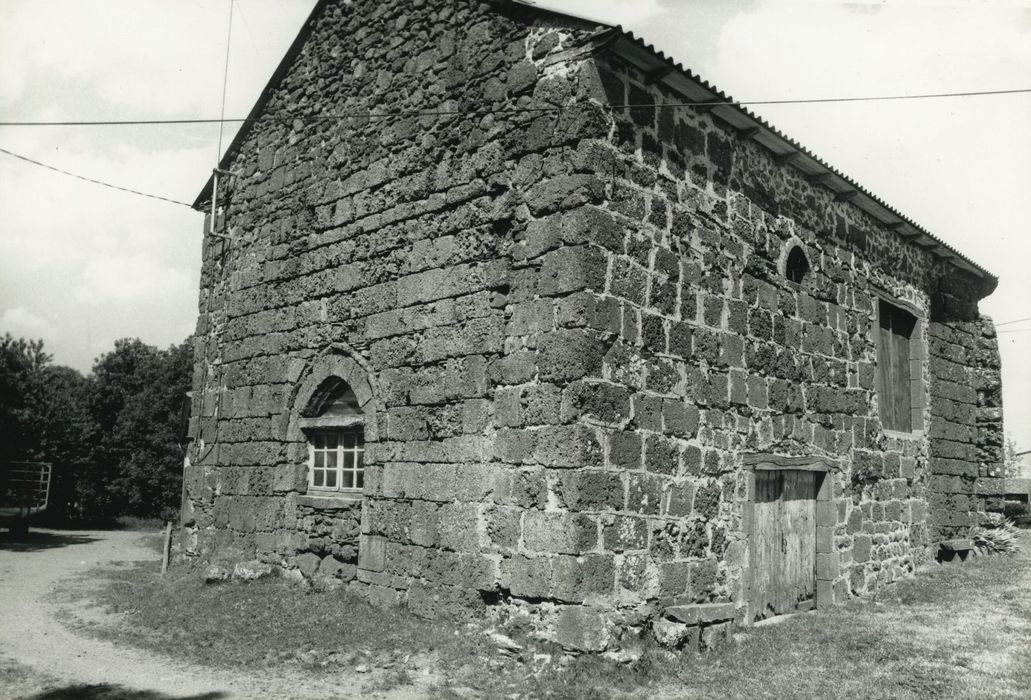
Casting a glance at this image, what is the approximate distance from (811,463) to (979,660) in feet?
9.43

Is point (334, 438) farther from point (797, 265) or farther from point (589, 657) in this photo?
point (797, 265)

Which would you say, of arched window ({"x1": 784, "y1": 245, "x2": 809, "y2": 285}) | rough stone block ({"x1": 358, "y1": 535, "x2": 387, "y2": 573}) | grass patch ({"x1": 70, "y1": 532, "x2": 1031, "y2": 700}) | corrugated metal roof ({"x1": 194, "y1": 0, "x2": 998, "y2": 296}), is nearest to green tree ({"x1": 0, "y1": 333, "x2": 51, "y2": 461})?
corrugated metal roof ({"x1": 194, "y1": 0, "x2": 998, "y2": 296})

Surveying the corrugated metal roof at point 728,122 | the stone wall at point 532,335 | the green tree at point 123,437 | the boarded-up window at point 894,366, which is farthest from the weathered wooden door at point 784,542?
the green tree at point 123,437

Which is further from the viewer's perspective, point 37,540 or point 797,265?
point 37,540

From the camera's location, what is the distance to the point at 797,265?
999 cm

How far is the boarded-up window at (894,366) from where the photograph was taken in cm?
1209

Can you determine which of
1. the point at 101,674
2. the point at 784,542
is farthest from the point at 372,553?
the point at 784,542

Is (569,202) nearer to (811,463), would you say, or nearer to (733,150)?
(733,150)

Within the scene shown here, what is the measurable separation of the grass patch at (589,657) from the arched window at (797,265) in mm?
3939

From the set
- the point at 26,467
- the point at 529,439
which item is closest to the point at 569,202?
the point at 529,439

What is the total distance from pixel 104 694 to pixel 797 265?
8.43 meters

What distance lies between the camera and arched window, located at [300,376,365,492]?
919cm

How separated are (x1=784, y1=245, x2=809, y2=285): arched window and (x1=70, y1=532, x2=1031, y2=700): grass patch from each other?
394 centimetres

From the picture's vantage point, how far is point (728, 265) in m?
8.54
